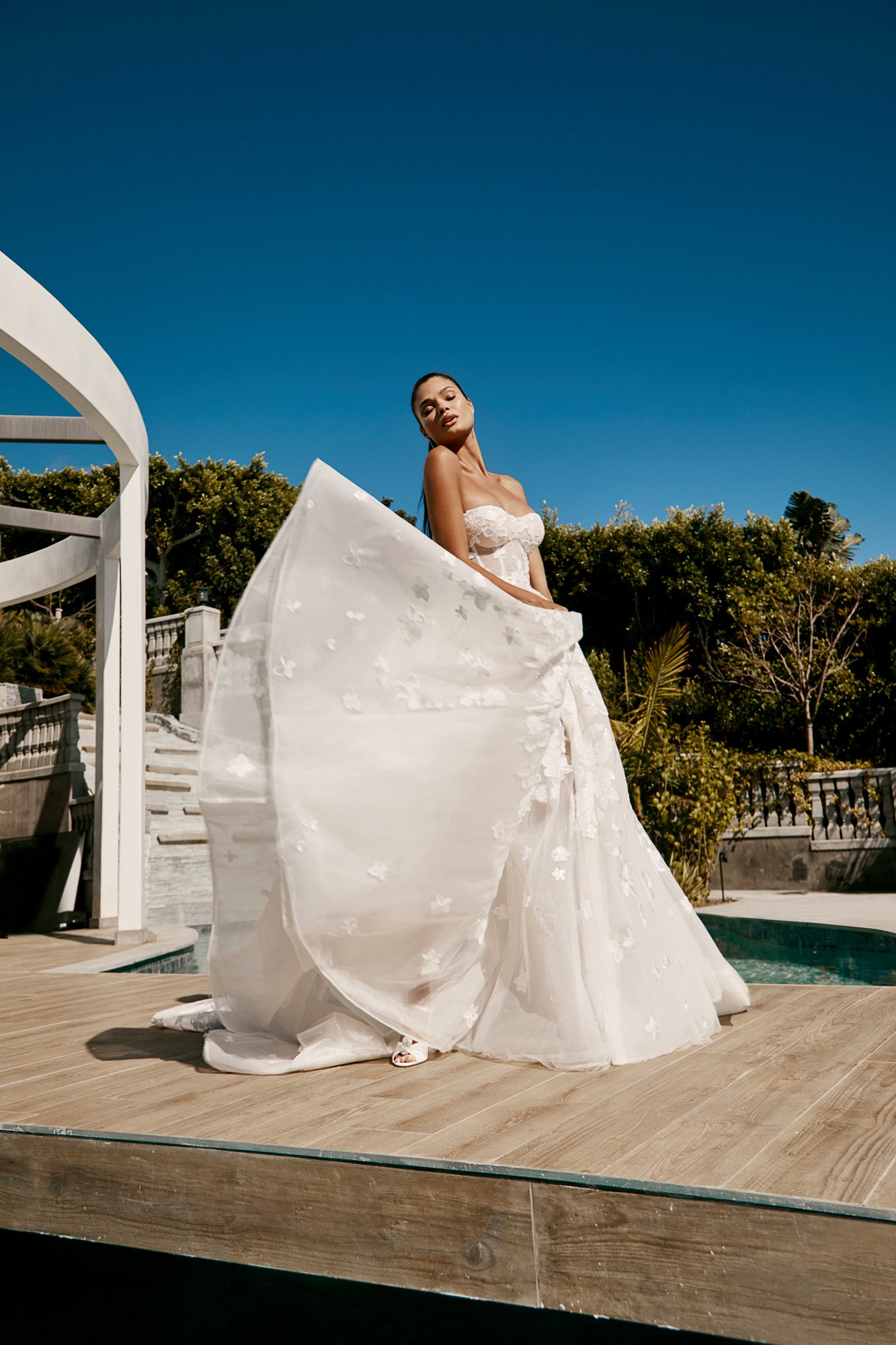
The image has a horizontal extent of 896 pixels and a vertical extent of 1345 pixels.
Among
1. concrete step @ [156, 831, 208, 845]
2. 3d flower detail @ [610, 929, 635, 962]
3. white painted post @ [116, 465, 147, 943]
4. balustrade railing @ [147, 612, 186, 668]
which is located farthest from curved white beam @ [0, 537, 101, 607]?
balustrade railing @ [147, 612, 186, 668]

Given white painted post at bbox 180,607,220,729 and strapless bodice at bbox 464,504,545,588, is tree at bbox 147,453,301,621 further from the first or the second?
strapless bodice at bbox 464,504,545,588

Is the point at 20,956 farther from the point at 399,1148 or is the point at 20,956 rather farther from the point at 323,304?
the point at 323,304

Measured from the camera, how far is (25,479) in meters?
27.4

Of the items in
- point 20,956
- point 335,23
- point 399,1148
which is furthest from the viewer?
point 335,23

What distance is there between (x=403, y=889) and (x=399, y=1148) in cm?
85

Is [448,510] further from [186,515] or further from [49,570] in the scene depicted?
[186,515]

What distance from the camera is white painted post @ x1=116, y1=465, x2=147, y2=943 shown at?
666 centimetres

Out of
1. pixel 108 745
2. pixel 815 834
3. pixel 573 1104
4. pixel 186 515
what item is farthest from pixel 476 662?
pixel 186 515

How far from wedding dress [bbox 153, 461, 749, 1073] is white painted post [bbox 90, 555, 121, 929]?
523cm

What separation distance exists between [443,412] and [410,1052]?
2.04 metres

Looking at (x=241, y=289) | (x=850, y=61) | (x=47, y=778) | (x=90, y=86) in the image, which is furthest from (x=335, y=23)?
(x=47, y=778)

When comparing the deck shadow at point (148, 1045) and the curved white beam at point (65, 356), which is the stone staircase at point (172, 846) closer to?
the curved white beam at point (65, 356)

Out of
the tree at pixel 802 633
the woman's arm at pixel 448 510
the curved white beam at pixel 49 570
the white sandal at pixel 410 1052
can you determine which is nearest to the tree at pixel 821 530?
the tree at pixel 802 633

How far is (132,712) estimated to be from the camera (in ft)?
22.4
